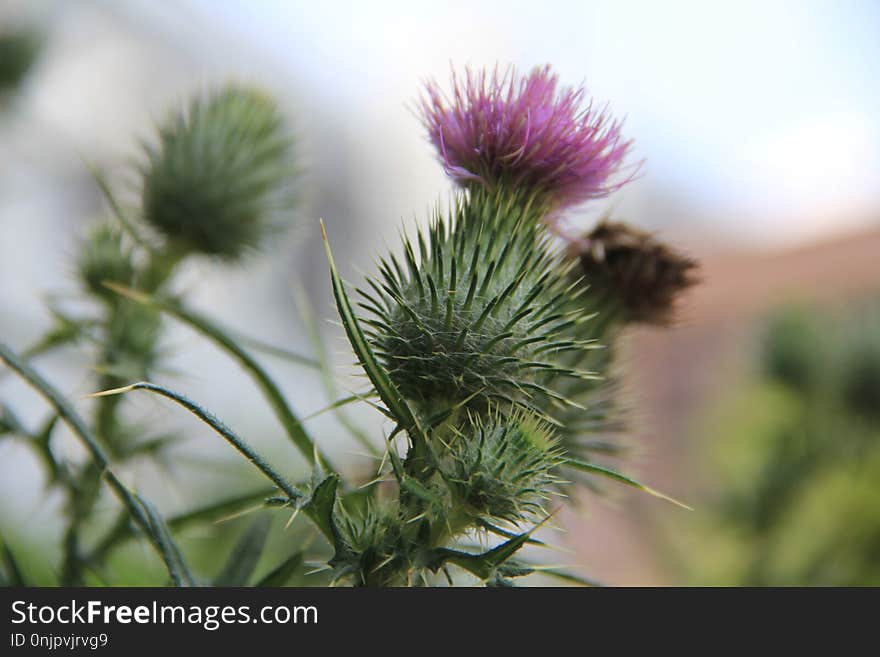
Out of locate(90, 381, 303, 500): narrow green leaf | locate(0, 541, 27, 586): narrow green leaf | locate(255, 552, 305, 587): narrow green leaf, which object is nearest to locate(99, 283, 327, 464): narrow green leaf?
locate(255, 552, 305, 587): narrow green leaf

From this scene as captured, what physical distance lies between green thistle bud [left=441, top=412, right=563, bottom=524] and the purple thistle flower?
288mm

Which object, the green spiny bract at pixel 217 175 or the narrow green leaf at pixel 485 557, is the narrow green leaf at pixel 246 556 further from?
the green spiny bract at pixel 217 175

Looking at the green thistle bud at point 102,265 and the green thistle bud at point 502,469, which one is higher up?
the green thistle bud at point 102,265

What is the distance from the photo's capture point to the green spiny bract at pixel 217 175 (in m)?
1.39

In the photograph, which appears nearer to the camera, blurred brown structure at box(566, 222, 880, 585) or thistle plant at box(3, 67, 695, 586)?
thistle plant at box(3, 67, 695, 586)

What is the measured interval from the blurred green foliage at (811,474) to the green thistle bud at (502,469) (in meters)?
2.47

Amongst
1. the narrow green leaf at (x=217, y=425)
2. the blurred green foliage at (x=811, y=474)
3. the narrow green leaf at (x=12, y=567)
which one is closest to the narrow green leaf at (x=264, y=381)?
the narrow green leaf at (x=217, y=425)

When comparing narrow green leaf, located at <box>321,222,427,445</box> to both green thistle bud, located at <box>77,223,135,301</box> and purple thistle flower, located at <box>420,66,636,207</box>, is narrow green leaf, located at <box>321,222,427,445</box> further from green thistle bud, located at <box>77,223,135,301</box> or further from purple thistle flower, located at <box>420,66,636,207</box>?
green thistle bud, located at <box>77,223,135,301</box>

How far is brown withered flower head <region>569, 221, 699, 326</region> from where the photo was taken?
1.18 m

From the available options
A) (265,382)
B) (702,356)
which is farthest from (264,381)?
(702,356)

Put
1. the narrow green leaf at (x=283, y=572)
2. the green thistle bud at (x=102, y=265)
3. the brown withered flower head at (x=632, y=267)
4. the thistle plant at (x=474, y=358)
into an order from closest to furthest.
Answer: the thistle plant at (x=474, y=358)
the narrow green leaf at (x=283, y=572)
the brown withered flower head at (x=632, y=267)
the green thistle bud at (x=102, y=265)

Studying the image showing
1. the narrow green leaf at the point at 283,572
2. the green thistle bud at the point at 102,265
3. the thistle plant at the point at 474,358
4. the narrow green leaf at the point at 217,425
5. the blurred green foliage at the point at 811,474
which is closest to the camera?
the narrow green leaf at the point at 217,425
